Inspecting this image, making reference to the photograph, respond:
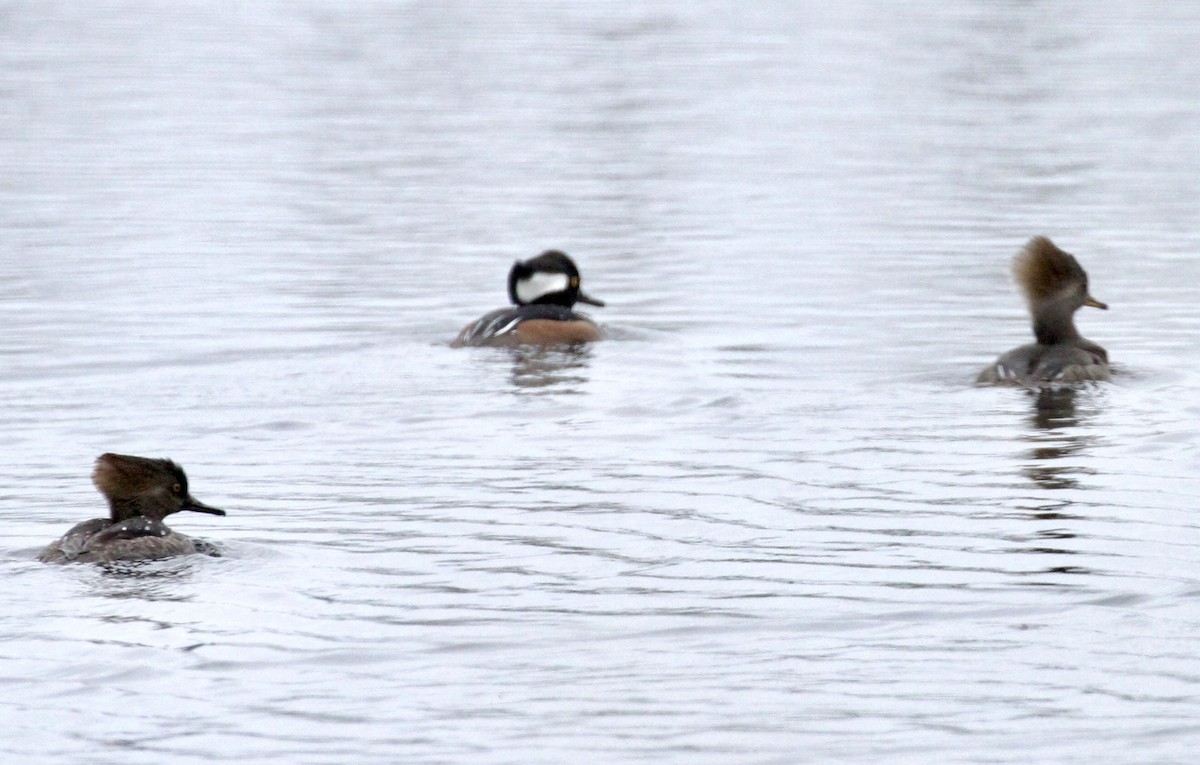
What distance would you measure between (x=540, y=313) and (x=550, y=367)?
120 centimetres

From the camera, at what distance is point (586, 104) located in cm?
3666

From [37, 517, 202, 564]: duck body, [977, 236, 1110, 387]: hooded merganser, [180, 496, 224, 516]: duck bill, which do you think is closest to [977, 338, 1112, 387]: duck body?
[977, 236, 1110, 387]: hooded merganser

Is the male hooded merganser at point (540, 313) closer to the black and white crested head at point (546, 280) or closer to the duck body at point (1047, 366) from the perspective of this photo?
the black and white crested head at point (546, 280)

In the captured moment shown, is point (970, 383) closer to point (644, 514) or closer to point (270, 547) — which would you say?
point (644, 514)

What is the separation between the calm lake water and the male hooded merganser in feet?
0.76

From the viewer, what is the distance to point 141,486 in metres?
8.73

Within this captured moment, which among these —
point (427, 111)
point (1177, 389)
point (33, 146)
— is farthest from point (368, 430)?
point (427, 111)

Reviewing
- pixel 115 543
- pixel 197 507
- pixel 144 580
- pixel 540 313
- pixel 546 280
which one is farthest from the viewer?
pixel 546 280

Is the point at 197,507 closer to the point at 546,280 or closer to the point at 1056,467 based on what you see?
the point at 1056,467

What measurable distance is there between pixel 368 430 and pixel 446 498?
1878 millimetres

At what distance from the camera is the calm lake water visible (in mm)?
6785

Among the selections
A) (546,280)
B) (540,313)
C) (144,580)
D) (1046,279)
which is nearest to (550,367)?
(540,313)

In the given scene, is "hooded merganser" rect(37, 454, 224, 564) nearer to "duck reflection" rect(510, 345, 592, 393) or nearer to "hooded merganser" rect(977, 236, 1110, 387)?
"duck reflection" rect(510, 345, 592, 393)

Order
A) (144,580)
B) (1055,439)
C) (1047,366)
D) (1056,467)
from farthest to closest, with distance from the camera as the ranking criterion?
(1047,366)
(1055,439)
(1056,467)
(144,580)
